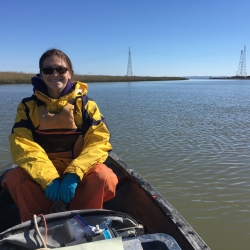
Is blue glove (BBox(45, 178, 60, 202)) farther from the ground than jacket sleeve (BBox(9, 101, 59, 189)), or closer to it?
closer to it

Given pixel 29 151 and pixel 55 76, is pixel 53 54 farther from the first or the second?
pixel 29 151

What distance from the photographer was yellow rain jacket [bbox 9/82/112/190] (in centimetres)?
252

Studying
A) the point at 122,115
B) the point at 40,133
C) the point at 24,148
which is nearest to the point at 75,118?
the point at 40,133

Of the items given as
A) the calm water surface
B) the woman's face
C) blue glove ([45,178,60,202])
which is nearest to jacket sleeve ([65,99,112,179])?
blue glove ([45,178,60,202])

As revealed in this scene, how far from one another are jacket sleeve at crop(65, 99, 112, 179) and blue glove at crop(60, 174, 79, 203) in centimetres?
9

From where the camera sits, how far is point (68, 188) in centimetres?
232

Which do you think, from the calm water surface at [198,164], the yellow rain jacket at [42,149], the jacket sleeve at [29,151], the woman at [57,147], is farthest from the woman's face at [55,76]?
the calm water surface at [198,164]

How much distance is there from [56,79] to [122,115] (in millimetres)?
8735

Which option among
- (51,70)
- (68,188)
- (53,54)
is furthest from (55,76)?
(68,188)

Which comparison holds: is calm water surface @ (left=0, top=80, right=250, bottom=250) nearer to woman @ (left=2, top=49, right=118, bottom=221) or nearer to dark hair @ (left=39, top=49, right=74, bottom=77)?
woman @ (left=2, top=49, right=118, bottom=221)

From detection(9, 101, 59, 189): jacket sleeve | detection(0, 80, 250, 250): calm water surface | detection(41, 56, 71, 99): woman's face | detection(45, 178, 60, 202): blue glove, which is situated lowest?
detection(0, 80, 250, 250): calm water surface

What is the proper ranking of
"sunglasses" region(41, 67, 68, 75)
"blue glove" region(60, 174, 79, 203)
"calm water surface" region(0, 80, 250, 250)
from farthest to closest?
"calm water surface" region(0, 80, 250, 250)
"sunglasses" region(41, 67, 68, 75)
"blue glove" region(60, 174, 79, 203)

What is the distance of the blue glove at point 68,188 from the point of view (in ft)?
7.62

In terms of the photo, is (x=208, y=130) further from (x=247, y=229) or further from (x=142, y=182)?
(x=142, y=182)
